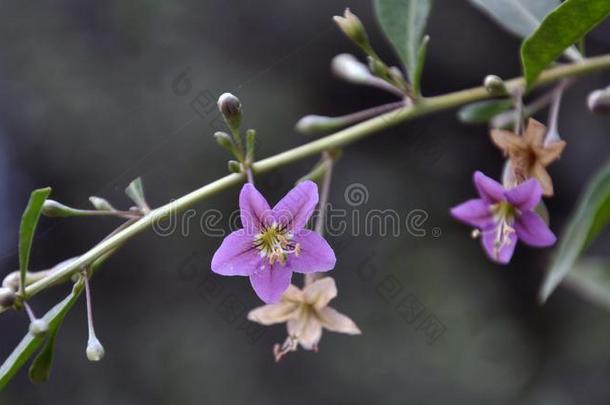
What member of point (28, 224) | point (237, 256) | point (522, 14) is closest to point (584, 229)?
point (522, 14)

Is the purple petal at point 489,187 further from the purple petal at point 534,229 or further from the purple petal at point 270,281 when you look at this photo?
the purple petal at point 270,281

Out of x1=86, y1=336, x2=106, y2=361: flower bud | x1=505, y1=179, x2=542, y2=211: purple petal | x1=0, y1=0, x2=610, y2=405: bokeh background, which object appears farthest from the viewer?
x1=0, y1=0, x2=610, y2=405: bokeh background

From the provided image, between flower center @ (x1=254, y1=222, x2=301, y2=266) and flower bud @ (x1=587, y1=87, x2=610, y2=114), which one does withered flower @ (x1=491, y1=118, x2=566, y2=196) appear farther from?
flower center @ (x1=254, y1=222, x2=301, y2=266)

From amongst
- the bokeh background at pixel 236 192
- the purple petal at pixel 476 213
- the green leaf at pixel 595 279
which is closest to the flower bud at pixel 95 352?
the purple petal at pixel 476 213

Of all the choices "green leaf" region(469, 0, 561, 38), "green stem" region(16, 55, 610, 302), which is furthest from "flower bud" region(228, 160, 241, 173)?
"green leaf" region(469, 0, 561, 38)

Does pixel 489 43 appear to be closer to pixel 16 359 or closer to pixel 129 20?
pixel 129 20
